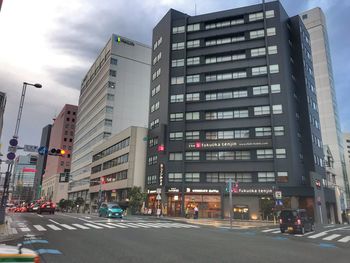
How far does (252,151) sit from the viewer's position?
50094 mm

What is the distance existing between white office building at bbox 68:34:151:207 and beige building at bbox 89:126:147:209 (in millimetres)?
9000

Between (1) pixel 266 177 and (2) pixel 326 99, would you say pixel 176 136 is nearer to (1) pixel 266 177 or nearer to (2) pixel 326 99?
(1) pixel 266 177

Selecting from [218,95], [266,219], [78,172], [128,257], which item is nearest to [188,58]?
[218,95]

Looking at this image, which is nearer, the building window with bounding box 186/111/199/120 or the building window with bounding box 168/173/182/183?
the building window with bounding box 168/173/182/183

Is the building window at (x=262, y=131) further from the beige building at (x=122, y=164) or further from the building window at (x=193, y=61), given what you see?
the beige building at (x=122, y=164)

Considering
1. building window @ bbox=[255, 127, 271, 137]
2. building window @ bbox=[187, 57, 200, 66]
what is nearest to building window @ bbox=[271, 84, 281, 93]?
building window @ bbox=[255, 127, 271, 137]

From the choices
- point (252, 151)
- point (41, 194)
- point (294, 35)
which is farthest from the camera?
point (41, 194)

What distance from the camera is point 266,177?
48188 millimetres

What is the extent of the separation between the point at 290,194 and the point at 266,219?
17.8 ft

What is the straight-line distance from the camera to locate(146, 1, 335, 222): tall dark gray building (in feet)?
159

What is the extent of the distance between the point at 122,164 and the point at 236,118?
27.3 m

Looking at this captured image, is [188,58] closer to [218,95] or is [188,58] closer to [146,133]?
[218,95]

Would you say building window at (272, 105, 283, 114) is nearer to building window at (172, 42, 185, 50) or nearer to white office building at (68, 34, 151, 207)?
building window at (172, 42, 185, 50)

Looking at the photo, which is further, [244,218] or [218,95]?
[218,95]
